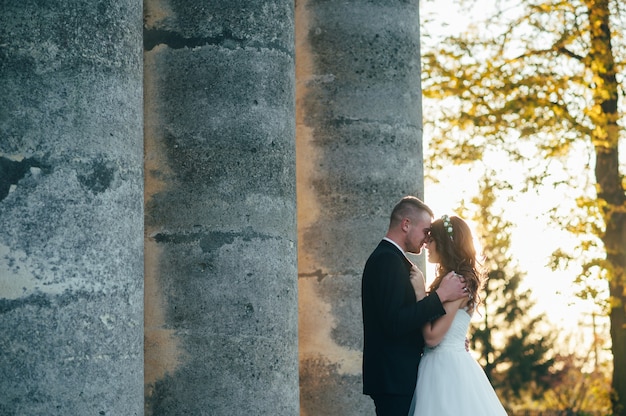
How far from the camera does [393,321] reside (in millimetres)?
5598

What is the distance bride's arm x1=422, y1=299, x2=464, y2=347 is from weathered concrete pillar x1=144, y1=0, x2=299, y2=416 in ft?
2.75

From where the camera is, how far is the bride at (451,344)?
5.97 meters

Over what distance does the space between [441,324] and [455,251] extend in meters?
0.45

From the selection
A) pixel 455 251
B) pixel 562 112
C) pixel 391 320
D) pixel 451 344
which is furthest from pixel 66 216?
pixel 562 112

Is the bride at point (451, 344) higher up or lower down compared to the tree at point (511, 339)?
higher up

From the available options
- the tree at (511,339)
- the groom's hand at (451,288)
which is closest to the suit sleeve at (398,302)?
the groom's hand at (451,288)

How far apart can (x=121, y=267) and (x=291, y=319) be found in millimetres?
1486

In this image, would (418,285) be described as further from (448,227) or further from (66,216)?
(66,216)

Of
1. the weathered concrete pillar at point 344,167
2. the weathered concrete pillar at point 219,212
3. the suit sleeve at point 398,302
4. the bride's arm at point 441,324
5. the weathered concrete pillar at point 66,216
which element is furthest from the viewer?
the weathered concrete pillar at point 344,167

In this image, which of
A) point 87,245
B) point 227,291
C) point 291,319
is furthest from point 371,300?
point 87,245

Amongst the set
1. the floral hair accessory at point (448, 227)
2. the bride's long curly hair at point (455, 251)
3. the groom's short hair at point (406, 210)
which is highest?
the groom's short hair at point (406, 210)

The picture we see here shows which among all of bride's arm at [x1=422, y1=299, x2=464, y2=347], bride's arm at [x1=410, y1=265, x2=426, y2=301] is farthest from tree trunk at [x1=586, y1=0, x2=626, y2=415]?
bride's arm at [x1=410, y1=265, x2=426, y2=301]

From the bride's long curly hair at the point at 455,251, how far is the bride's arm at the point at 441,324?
0.46 feet

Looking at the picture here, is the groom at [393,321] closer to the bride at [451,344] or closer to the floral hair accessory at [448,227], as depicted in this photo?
the bride at [451,344]
